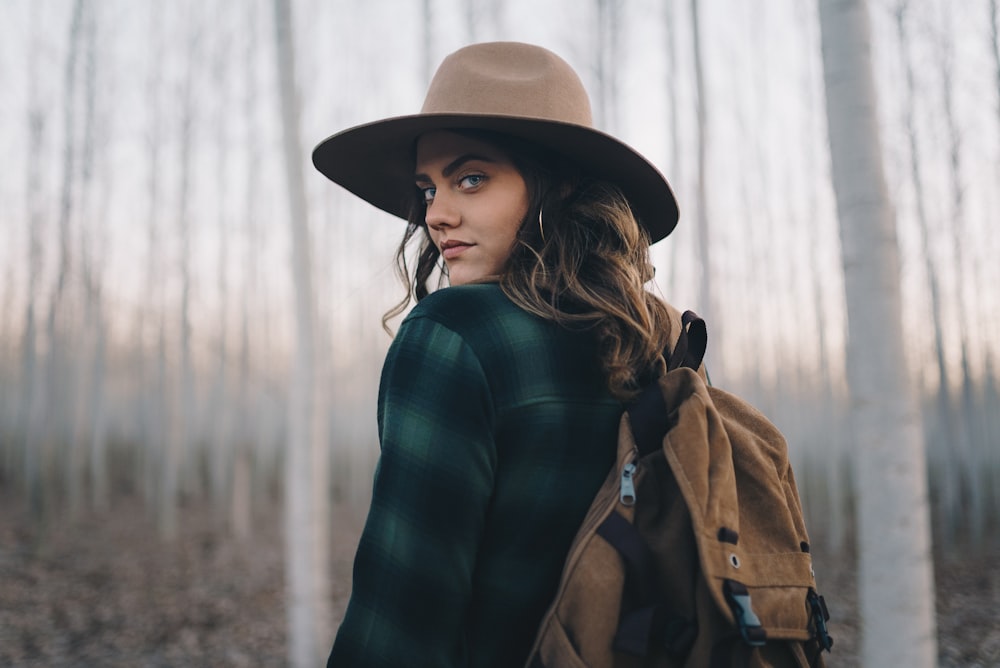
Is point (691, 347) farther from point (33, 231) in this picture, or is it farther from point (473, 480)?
point (33, 231)

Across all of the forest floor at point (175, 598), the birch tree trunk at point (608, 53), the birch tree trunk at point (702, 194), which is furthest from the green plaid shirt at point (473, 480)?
the birch tree trunk at point (608, 53)

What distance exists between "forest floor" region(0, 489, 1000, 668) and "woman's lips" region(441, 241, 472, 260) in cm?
611

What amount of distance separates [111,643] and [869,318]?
713 cm

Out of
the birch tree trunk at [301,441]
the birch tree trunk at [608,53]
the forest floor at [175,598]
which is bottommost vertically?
the forest floor at [175,598]

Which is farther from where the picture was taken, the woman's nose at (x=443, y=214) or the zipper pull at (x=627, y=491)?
the woman's nose at (x=443, y=214)

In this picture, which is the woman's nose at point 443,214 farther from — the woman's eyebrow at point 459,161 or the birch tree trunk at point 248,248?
the birch tree trunk at point 248,248

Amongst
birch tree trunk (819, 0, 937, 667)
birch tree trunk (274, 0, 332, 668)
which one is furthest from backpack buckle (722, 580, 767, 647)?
birch tree trunk (274, 0, 332, 668)

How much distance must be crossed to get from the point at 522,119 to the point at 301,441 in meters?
3.73

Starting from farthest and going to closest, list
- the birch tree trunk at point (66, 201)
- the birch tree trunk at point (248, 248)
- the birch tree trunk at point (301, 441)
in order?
the birch tree trunk at point (248, 248) → the birch tree trunk at point (66, 201) → the birch tree trunk at point (301, 441)

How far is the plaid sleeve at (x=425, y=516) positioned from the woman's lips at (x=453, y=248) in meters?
0.27

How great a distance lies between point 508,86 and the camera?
3.47 feet

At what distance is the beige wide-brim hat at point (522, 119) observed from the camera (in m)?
1.03

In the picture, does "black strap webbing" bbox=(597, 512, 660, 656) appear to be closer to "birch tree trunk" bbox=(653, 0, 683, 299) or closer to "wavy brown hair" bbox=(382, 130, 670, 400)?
"wavy brown hair" bbox=(382, 130, 670, 400)

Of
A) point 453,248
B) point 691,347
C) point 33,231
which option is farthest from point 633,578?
point 33,231
